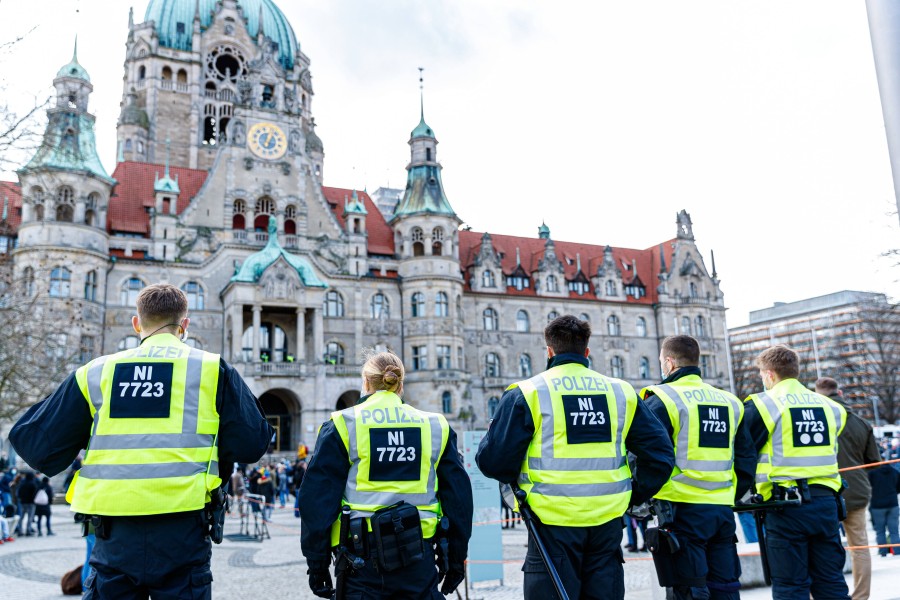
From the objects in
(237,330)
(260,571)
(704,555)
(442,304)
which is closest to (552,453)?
(704,555)

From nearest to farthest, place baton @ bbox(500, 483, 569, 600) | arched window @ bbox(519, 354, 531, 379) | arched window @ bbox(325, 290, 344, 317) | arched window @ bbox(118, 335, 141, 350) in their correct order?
baton @ bbox(500, 483, 569, 600), arched window @ bbox(118, 335, 141, 350), arched window @ bbox(325, 290, 344, 317), arched window @ bbox(519, 354, 531, 379)

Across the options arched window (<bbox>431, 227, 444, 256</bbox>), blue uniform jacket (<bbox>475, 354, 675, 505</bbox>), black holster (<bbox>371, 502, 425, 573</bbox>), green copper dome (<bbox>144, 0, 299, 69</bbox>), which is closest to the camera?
black holster (<bbox>371, 502, 425, 573</bbox>)

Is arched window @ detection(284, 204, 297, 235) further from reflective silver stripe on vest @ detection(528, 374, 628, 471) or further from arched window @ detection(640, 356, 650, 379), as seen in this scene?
reflective silver stripe on vest @ detection(528, 374, 628, 471)

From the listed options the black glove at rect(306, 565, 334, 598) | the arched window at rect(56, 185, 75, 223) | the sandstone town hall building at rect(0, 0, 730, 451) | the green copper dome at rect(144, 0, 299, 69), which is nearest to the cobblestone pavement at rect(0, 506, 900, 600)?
the black glove at rect(306, 565, 334, 598)

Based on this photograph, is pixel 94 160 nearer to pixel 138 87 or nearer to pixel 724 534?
pixel 138 87

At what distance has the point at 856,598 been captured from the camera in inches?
304

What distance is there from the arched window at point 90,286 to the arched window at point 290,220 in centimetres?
1038

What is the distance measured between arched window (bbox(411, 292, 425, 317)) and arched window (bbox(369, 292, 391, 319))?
4.88ft

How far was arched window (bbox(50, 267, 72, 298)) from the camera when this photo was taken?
36219 millimetres

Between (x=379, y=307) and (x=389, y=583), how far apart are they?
131ft

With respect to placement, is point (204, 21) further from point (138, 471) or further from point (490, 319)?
point (138, 471)

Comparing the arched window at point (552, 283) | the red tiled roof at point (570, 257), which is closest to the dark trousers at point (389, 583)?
the red tiled roof at point (570, 257)

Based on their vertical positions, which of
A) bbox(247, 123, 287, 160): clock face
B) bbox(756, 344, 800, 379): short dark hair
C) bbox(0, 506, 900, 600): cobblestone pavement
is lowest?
bbox(0, 506, 900, 600): cobblestone pavement

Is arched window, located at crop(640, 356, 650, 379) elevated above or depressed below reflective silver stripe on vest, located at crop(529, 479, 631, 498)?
above
